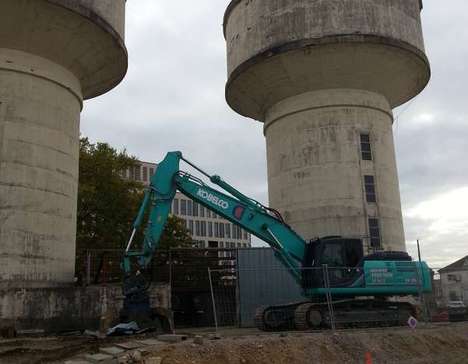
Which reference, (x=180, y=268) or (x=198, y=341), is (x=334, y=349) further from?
(x=180, y=268)

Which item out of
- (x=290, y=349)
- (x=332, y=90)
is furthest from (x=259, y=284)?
(x=290, y=349)

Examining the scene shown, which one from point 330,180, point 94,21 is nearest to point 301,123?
point 330,180

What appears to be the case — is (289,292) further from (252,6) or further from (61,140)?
(252,6)

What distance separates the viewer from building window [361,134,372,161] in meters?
22.2

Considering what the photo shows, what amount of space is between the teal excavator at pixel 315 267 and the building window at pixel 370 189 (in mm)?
5028

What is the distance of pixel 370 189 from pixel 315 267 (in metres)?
7.17

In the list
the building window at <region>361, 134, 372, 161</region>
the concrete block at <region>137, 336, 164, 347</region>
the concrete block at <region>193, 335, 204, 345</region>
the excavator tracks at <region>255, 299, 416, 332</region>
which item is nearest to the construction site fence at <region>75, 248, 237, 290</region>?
the excavator tracks at <region>255, 299, 416, 332</region>

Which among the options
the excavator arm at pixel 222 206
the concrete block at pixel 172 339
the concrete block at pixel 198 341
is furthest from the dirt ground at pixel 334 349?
the excavator arm at pixel 222 206

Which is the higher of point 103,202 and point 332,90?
point 332,90

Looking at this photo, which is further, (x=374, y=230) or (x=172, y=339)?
(x=374, y=230)

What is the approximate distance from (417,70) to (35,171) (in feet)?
50.4

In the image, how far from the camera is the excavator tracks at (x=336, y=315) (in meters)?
15.6

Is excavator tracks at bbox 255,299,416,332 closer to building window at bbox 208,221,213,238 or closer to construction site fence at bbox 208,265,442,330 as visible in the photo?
construction site fence at bbox 208,265,442,330

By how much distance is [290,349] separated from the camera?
40.0ft
